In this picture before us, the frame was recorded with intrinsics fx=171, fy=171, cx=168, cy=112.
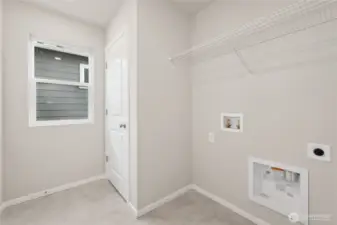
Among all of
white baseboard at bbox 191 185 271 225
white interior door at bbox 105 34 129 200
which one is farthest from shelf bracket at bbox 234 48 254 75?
white baseboard at bbox 191 185 271 225

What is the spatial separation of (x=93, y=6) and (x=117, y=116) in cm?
145

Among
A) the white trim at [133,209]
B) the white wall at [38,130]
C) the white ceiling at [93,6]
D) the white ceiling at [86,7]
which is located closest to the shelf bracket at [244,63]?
the white ceiling at [93,6]

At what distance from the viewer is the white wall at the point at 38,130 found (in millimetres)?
2029

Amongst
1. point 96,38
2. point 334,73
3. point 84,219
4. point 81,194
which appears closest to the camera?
point 334,73

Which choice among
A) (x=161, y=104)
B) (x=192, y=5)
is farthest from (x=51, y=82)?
(x=192, y=5)

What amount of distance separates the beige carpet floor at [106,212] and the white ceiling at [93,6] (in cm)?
241

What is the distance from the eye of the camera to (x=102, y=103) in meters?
2.80

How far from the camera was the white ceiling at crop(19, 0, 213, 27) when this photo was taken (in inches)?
83.0

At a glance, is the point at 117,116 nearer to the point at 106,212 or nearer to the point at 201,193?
the point at 106,212

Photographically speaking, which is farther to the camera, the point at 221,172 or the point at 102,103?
the point at 102,103

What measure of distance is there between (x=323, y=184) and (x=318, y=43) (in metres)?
A: 1.07

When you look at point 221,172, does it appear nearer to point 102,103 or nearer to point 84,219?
point 84,219

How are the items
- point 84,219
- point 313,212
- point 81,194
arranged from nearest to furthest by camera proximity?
point 313,212
point 84,219
point 81,194

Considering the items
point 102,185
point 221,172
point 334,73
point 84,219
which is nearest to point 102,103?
point 102,185
